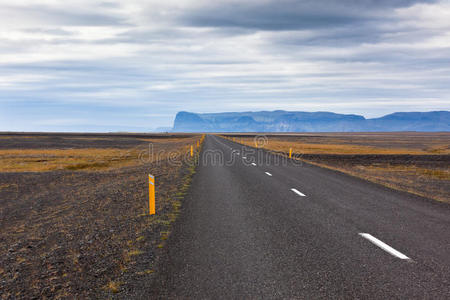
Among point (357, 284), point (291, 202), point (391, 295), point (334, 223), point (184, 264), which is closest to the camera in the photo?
point (391, 295)

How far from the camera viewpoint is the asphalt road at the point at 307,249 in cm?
459

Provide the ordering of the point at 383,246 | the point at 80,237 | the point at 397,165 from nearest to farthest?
1. the point at 383,246
2. the point at 80,237
3. the point at 397,165

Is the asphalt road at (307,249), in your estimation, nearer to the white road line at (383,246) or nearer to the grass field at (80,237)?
the white road line at (383,246)

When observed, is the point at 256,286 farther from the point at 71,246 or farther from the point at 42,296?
the point at 71,246

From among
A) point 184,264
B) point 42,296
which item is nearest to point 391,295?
point 184,264

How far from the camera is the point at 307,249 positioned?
613 centimetres

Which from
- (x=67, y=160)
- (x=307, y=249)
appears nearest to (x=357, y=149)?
(x=67, y=160)

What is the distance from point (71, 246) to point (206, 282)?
3822 millimetres

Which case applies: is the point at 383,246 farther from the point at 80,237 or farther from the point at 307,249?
the point at 80,237

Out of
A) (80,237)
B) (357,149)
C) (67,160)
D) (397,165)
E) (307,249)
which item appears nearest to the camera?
(307,249)

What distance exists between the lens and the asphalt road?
181 inches

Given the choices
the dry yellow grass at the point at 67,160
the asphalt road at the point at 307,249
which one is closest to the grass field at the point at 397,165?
the asphalt road at the point at 307,249

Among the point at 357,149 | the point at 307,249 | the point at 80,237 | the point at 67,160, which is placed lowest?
the point at 67,160

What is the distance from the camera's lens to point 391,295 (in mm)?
4336
